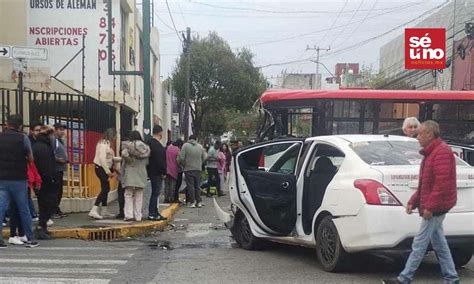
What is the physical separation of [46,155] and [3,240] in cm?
141

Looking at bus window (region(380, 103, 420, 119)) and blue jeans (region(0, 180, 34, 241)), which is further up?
bus window (region(380, 103, 420, 119))

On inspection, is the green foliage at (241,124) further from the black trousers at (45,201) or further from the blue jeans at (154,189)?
the black trousers at (45,201)

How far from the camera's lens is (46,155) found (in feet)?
30.6

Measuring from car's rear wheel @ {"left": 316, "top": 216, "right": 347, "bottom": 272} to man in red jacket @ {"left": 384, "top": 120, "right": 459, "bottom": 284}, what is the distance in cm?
86

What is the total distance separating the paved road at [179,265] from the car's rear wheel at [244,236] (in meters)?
0.12

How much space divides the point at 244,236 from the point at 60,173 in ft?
12.0

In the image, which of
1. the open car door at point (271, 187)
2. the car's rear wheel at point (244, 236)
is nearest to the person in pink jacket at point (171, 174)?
the car's rear wheel at point (244, 236)

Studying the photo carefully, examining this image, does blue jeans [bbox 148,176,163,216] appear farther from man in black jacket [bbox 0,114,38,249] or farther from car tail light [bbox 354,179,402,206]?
car tail light [bbox 354,179,402,206]

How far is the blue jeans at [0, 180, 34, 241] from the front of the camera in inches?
329

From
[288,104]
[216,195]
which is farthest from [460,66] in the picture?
[288,104]

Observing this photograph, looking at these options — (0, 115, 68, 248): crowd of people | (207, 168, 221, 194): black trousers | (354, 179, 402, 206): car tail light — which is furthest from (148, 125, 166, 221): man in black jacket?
(207, 168, 221, 194): black trousers

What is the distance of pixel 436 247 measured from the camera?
590cm

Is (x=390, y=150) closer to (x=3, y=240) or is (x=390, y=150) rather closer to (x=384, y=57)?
(x=3, y=240)

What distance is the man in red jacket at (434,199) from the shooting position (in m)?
5.75
